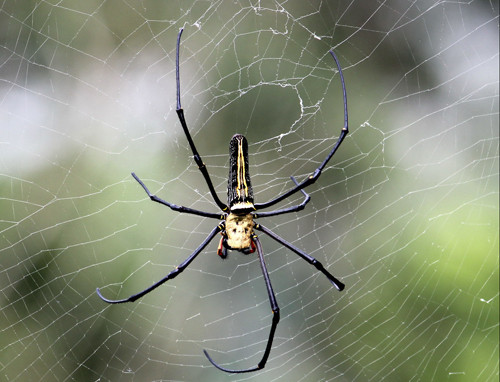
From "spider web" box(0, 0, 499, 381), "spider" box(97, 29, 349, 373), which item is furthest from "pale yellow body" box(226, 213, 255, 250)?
"spider web" box(0, 0, 499, 381)

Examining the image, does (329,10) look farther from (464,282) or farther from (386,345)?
(386,345)

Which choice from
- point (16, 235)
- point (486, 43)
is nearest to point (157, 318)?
point (16, 235)

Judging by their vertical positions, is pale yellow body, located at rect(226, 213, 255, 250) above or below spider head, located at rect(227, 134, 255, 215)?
below

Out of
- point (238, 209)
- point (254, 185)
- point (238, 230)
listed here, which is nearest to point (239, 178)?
point (238, 209)

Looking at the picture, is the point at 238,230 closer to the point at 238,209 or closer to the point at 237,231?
the point at 237,231

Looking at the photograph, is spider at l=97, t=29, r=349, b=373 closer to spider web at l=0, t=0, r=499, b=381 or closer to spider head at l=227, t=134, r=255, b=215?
spider head at l=227, t=134, r=255, b=215

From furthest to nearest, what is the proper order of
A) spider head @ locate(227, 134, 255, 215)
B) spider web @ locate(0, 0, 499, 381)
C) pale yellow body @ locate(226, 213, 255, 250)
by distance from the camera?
1. spider web @ locate(0, 0, 499, 381)
2. pale yellow body @ locate(226, 213, 255, 250)
3. spider head @ locate(227, 134, 255, 215)
